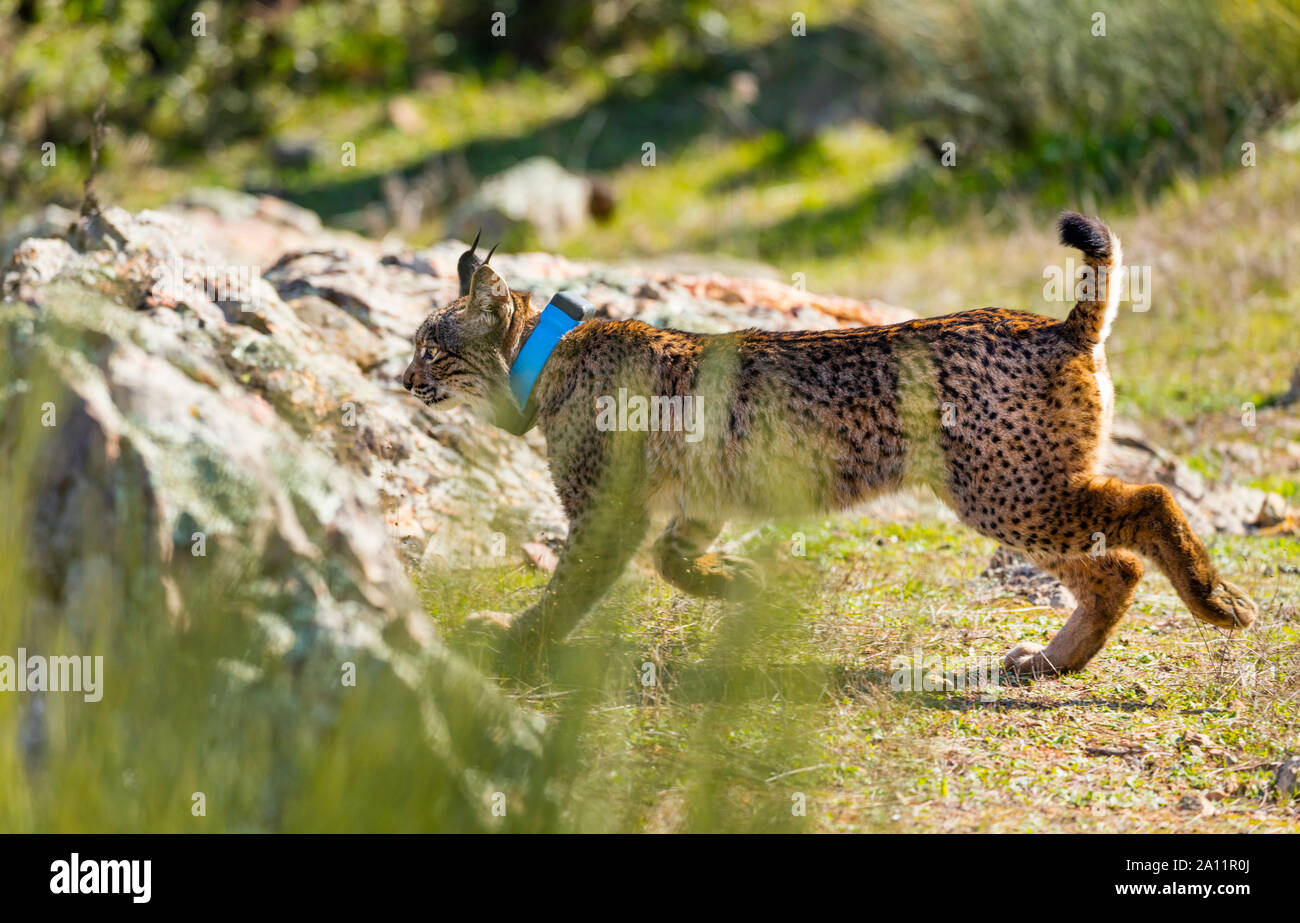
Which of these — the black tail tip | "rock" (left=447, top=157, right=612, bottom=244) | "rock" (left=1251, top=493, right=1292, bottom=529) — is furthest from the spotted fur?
"rock" (left=447, top=157, right=612, bottom=244)

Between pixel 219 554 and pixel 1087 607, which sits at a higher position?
pixel 219 554

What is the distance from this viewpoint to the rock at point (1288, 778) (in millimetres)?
4410

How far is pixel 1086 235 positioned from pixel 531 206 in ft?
34.1

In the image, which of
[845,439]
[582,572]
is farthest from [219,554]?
[845,439]

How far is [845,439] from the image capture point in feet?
17.8

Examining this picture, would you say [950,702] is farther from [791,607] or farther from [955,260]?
[955,260]

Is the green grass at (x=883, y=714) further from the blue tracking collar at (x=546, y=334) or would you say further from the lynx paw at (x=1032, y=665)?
the blue tracking collar at (x=546, y=334)

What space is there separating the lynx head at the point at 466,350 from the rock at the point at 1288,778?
3602 mm

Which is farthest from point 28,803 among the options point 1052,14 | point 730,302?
point 1052,14

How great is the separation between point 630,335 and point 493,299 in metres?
0.68

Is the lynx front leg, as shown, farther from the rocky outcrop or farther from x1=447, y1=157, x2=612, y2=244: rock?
x1=447, y1=157, x2=612, y2=244: rock

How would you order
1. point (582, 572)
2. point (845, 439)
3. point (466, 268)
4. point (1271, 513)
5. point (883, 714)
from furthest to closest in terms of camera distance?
point (1271, 513), point (466, 268), point (582, 572), point (845, 439), point (883, 714)

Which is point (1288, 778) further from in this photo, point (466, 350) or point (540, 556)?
point (466, 350)

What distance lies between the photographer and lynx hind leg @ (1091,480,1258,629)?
5.02 meters
